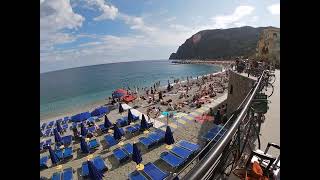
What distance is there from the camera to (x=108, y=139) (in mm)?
17547

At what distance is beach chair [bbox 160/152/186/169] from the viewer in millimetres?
12755

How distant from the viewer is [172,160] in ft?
43.4

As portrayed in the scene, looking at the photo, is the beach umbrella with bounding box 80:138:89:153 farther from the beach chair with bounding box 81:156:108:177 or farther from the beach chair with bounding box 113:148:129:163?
the beach chair with bounding box 113:148:129:163

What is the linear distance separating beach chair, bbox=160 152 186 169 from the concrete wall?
21.0 ft

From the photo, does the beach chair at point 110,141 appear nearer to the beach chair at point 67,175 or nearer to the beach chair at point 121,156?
the beach chair at point 121,156

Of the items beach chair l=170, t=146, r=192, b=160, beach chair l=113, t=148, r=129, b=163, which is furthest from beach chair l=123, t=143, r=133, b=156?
beach chair l=170, t=146, r=192, b=160

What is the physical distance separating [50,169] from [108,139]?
4.35 m

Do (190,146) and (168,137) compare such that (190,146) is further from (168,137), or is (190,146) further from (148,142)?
(148,142)

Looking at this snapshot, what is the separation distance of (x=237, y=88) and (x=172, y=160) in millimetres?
8036

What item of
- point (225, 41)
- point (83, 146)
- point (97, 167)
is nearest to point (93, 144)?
point (83, 146)

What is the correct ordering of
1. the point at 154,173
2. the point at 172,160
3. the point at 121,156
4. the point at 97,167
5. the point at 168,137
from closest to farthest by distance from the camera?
the point at 154,173 < the point at 172,160 < the point at 97,167 < the point at 121,156 < the point at 168,137
